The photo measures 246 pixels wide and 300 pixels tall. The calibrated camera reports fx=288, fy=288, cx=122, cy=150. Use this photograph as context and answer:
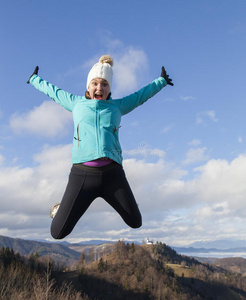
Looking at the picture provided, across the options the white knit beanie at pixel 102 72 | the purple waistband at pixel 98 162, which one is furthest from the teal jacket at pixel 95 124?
the white knit beanie at pixel 102 72

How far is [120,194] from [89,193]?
44 cm

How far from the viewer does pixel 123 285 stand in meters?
107

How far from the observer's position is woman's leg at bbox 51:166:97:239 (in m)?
3.97

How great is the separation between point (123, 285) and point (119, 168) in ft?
374

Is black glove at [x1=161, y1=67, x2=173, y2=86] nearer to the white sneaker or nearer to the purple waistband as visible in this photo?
the purple waistband

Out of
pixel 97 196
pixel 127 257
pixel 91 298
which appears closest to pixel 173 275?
pixel 127 257

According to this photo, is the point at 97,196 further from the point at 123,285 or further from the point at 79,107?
the point at 123,285

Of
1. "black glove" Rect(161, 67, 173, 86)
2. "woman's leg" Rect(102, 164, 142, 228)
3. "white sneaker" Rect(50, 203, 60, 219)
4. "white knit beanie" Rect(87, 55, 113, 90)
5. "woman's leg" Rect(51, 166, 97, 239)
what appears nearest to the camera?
"woman's leg" Rect(51, 166, 97, 239)

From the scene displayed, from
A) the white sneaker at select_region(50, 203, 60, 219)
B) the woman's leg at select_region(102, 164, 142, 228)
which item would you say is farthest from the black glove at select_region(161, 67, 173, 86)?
the white sneaker at select_region(50, 203, 60, 219)

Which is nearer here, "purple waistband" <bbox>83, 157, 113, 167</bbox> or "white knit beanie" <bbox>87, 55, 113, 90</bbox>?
"purple waistband" <bbox>83, 157, 113, 167</bbox>

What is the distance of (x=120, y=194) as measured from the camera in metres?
4.10

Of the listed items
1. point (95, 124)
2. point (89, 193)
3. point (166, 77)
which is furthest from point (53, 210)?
point (166, 77)

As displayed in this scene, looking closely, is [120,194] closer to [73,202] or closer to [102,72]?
[73,202]

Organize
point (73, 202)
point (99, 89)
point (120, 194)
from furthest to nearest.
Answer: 1. point (99, 89)
2. point (120, 194)
3. point (73, 202)
